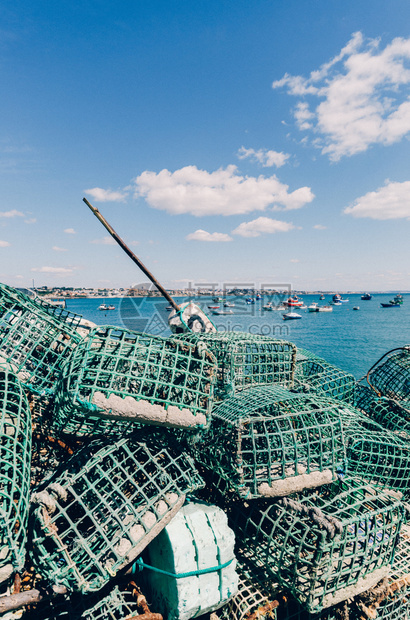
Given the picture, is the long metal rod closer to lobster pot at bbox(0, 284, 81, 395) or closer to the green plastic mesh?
lobster pot at bbox(0, 284, 81, 395)

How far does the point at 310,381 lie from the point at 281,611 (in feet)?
11.1

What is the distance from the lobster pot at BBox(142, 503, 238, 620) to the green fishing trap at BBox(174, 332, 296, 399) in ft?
5.25

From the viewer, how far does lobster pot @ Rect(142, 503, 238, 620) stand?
2545 mm

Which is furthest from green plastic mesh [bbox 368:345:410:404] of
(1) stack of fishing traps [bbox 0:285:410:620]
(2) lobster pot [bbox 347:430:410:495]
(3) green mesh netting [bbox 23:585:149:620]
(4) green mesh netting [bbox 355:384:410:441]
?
(3) green mesh netting [bbox 23:585:149:620]

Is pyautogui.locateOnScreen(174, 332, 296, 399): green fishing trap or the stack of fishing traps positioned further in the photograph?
pyautogui.locateOnScreen(174, 332, 296, 399): green fishing trap

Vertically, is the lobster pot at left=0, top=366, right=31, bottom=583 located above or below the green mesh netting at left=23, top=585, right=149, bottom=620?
above

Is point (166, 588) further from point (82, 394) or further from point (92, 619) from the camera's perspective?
point (82, 394)

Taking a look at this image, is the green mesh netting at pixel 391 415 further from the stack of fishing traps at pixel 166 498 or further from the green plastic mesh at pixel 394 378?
the stack of fishing traps at pixel 166 498

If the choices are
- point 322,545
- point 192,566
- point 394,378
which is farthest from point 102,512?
point 394,378

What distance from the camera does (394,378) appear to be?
6.12 m

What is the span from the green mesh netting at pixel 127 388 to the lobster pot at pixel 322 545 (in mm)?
1194

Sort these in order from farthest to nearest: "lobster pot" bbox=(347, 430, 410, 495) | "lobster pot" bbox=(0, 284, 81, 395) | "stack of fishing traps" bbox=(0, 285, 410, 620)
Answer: "lobster pot" bbox=(347, 430, 410, 495)
"lobster pot" bbox=(0, 284, 81, 395)
"stack of fishing traps" bbox=(0, 285, 410, 620)

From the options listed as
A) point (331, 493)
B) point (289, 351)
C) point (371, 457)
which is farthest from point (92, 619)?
point (289, 351)

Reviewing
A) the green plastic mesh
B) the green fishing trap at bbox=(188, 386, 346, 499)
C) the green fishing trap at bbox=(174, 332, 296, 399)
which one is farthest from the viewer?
the green plastic mesh
